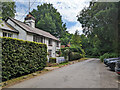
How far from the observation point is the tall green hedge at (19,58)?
6199mm

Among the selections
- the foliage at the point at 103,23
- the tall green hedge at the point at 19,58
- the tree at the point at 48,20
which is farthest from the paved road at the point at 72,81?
the tree at the point at 48,20

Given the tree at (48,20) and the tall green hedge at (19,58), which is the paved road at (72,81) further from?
the tree at (48,20)

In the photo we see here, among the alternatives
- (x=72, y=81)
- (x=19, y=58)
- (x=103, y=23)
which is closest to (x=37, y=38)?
(x=19, y=58)

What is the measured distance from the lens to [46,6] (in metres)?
43.7

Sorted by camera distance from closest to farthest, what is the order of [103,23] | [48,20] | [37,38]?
[37,38] < [103,23] < [48,20]

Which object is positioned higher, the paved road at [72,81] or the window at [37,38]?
the window at [37,38]

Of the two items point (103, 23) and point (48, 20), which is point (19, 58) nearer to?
point (103, 23)

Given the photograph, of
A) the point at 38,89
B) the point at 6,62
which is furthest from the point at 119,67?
the point at 6,62

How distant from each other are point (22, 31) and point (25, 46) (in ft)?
28.1

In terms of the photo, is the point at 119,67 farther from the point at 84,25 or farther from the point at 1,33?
the point at 84,25

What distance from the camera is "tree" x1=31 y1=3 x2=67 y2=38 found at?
35.3m

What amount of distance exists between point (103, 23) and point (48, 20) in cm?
2057

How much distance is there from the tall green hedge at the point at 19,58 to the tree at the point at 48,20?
1035 inches

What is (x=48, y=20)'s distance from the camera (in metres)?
35.1
